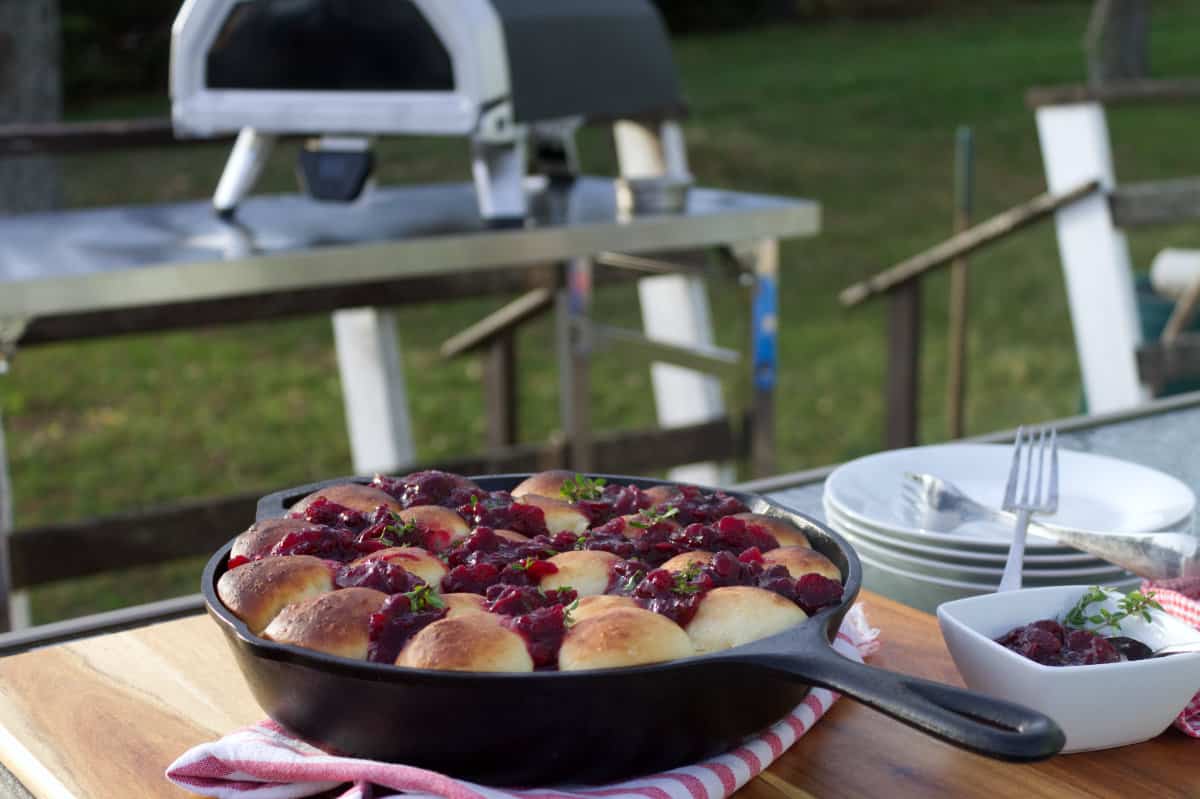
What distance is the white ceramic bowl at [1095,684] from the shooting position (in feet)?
3.31

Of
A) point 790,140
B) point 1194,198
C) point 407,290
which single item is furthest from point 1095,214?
point 790,140

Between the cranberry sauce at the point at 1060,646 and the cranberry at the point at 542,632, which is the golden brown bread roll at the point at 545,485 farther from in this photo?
the cranberry sauce at the point at 1060,646

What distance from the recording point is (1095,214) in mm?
4176

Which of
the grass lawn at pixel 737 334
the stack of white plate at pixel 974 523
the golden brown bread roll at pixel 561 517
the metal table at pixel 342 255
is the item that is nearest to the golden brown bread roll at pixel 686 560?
the golden brown bread roll at pixel 561 517

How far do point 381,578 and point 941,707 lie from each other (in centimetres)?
42

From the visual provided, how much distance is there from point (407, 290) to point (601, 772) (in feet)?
8.63

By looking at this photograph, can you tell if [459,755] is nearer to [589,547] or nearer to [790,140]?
[589,547]

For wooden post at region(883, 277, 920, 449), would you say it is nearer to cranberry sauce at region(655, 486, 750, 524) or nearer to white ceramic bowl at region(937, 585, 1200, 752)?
cranberry sauce at region(655, 486, 750, 524)

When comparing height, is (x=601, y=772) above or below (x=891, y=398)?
above

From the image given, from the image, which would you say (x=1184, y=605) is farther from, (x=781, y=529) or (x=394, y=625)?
(x=394, y=625)

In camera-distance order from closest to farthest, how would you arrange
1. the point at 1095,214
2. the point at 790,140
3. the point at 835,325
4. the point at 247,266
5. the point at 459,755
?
the point at 459,755 → the point at 247,266 → the point at 1095,214 → the point at 835,325 → the point at 790,140

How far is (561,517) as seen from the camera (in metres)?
1.22

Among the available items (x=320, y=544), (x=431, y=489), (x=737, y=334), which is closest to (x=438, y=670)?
(x=320, y=544)

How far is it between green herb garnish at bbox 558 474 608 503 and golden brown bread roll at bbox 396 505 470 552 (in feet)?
0.39
